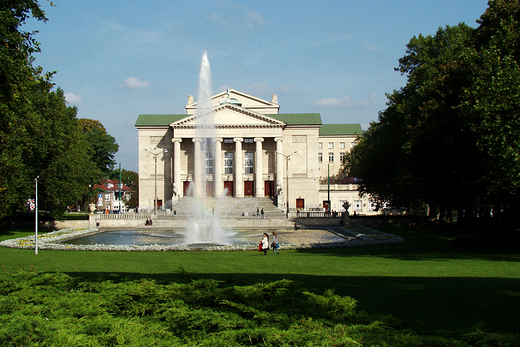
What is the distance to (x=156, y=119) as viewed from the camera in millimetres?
86250

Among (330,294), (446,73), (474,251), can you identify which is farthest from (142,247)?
(446,73)

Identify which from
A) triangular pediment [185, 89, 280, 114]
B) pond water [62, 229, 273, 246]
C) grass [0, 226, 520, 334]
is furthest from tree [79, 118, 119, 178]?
grass [0, 226, 520, 334]

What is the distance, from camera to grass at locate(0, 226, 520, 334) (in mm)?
8945

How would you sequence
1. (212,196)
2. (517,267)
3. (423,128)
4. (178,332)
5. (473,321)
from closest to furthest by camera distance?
(178,332), (473,321), (517,267), (423,128), (212,196)

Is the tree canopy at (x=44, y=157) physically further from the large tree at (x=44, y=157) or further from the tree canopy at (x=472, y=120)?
the tree canopy at (x=472, y=120)

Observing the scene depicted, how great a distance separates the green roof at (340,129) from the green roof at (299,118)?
40.6m

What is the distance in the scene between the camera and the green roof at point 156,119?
3321 inches

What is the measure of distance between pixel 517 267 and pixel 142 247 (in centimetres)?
2010

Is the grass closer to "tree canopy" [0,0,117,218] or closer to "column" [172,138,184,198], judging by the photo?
"tree canopy" [0,0,117,218]

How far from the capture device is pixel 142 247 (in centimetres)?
2875

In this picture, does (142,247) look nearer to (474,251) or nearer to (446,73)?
(474,251)

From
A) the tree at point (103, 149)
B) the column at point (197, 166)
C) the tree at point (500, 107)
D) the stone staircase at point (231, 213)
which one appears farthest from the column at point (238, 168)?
the tree at point (500, 107)

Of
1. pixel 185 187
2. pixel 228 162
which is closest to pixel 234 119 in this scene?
pixel 228 162

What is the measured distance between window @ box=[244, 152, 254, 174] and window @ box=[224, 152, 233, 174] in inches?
95.7
